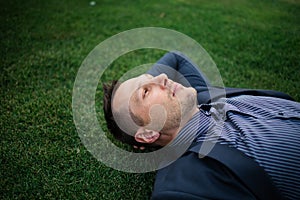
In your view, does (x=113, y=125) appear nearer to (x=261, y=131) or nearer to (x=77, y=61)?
(x=261, y=131)

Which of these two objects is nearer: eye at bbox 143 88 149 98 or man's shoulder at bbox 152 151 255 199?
man's shoulder at bbox 152 151 255 199

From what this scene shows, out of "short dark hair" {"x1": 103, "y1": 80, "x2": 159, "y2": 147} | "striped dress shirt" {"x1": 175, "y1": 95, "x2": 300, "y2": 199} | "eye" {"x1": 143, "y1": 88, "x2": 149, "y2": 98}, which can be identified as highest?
"eye" {"x1": 143, "y1": 88, "x2": 149, "y2": 98}

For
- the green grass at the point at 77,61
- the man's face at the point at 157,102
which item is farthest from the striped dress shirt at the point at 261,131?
the green grass at the point at 77,61

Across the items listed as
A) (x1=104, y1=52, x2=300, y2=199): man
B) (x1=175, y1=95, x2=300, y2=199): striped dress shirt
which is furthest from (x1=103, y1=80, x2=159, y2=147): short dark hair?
(x1=175, y1=95, x2=300, y2=199): striped dress shirt

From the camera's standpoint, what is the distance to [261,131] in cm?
174

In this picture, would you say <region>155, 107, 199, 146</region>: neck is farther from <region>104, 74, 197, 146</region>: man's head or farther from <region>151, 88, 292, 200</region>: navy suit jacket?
<region>151, 88, 292, 200</region>: navy suit jacket

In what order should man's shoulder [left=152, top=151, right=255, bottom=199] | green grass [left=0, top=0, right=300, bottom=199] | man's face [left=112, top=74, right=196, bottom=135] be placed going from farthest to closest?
Answer: green grass [left=0, top=0, right=300, bottom=199] → man's face [left=112, top=74, right=196, bottom=135] → man's shoulder [left=152, top=151, right=255, bottom=199]

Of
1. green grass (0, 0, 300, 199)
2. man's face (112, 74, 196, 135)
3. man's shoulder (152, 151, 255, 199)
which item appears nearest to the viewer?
man's shoulder (152, 151, 255, 199)

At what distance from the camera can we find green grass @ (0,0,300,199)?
6.57 feet

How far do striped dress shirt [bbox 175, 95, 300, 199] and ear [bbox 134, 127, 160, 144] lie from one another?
149 millimetres

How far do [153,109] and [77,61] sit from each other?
164 centimetres

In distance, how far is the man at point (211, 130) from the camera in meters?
1.55

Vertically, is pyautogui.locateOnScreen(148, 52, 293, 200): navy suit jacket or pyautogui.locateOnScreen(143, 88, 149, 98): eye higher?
pyautogui.locateOnScreen(143, 88, 149, 98): eye

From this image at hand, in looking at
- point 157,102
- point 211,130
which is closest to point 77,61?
point 157,102
